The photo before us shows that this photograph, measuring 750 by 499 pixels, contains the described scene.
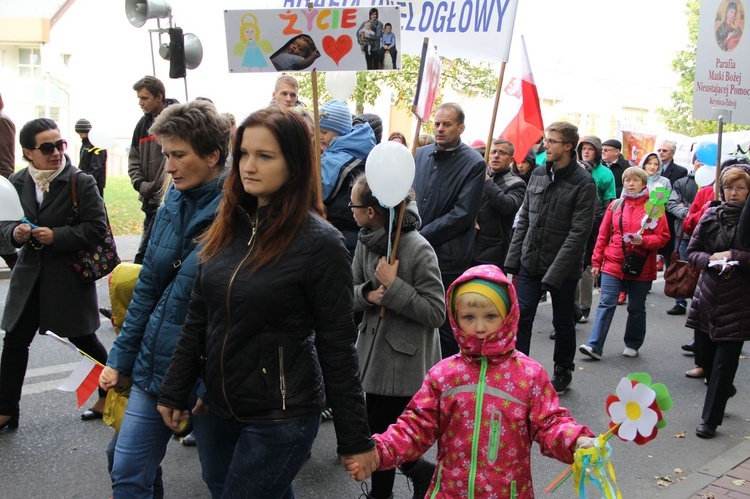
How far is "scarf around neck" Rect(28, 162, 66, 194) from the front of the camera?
15.8ft

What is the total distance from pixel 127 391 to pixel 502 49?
4137 millimetres

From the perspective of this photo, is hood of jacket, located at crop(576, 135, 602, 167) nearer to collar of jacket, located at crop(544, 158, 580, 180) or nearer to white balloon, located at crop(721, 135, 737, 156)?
collar of jacket, located at crop(544, 158, 580, 180)

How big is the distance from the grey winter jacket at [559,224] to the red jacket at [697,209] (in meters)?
1.53

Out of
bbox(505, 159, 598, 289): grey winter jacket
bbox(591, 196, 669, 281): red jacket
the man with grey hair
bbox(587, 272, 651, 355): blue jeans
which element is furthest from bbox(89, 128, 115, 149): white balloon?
bbox(587, 272, 651, 355): blue jeans

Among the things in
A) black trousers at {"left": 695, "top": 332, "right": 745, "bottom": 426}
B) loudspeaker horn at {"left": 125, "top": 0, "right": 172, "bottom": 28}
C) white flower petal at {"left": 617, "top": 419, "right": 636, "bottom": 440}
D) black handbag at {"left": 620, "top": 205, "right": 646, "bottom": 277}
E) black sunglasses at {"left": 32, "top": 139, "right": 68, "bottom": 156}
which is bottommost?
black trousers at {"left": 695, "top": 332, "right": 745, "bottom": 426}

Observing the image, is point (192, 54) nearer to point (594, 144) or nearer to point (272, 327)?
point (594, 144)

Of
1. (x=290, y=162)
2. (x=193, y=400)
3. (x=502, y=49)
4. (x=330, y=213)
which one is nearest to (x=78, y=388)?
(x=193, y=400)

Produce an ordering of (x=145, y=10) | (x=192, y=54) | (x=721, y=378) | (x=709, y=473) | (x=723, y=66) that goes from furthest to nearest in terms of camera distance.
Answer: (x=192, y=54)
(x=145, y=10)
(x=723, y=66)
(x=721, y=378)
(x=709, y=473)

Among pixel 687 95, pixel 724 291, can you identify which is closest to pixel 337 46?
pixel 724 291

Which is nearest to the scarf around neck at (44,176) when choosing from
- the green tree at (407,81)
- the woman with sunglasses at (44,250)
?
the woman with sunglasses at (44,250)

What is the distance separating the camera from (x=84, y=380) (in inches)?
135

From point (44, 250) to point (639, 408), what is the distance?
3882 mm

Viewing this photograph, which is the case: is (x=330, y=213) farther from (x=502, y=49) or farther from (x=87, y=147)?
(x=87, y=147)

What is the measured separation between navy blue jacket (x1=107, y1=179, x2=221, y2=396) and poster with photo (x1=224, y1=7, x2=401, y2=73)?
5.61ft
